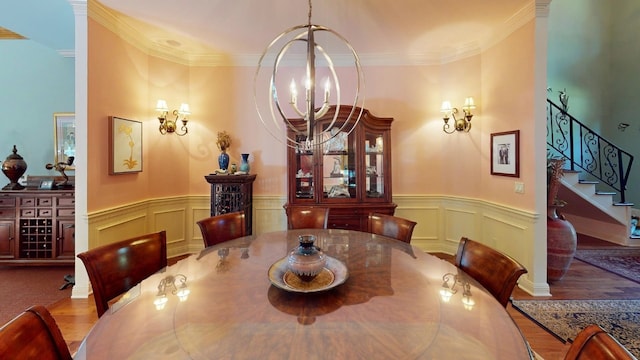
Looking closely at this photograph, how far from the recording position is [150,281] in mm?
1364

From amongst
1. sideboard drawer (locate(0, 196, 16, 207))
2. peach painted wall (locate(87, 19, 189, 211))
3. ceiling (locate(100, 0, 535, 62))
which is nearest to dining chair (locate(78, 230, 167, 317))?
peach painted wall (locate(87, 19, 189, 211))

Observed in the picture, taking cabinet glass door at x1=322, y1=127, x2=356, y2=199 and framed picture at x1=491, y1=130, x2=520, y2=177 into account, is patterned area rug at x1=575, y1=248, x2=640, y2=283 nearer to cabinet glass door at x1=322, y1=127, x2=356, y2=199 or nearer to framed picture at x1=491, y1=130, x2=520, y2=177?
framed picture at x1=491, y1=130, x2=520, y2=177

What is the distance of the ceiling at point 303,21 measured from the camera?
279 centimetres

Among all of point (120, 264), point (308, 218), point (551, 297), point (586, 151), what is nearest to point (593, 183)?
point (586, 151)

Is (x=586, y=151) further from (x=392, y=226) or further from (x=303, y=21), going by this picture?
(x=303, y=21)

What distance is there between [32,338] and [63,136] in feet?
14.6

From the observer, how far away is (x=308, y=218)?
110 inches

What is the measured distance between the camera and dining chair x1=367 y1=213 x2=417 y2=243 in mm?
2195

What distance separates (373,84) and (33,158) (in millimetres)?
5032

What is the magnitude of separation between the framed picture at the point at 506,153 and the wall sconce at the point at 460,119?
0.39 metres

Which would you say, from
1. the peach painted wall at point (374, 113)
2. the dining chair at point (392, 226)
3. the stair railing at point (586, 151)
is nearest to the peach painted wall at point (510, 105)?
the peach painted wall at point (374, 113)

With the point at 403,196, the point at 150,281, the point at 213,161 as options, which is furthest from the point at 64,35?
the point at 403,196

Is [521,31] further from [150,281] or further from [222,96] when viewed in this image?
[150,281]

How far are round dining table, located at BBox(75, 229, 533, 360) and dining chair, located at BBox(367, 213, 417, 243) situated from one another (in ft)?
1.89
